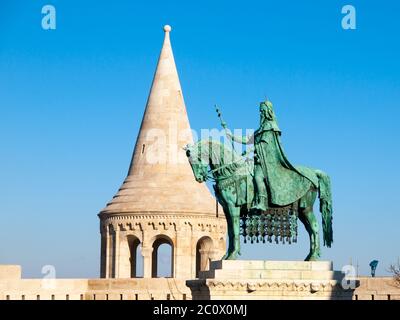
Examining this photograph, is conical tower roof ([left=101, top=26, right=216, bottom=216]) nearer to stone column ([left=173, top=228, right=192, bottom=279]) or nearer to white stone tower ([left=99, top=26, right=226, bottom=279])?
white stone tower ([left=99, top=26, right=226, bottom=279])

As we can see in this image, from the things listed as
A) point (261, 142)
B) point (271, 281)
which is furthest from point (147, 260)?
point (271, 281)

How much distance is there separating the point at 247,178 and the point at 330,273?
8.90 ft

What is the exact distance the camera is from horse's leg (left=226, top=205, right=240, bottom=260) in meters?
25.1

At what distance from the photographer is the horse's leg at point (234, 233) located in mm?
25105

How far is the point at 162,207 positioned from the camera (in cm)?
4778

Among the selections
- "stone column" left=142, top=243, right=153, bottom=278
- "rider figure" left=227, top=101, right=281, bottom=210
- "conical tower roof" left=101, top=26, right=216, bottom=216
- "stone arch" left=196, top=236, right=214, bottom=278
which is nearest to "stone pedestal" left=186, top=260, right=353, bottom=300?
"rider figure" left=227, top=101, right=281, bottom=210

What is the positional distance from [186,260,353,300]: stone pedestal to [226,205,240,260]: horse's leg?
197mm

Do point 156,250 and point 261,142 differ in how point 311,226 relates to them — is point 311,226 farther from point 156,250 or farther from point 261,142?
point 156,250

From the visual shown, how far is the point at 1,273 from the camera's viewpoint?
3834 centimetres

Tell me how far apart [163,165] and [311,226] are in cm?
2344

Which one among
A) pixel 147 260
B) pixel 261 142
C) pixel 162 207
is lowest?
pixel 147 260

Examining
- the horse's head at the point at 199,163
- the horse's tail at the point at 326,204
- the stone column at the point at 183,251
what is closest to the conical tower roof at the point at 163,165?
the stone column at the point at 183,251
